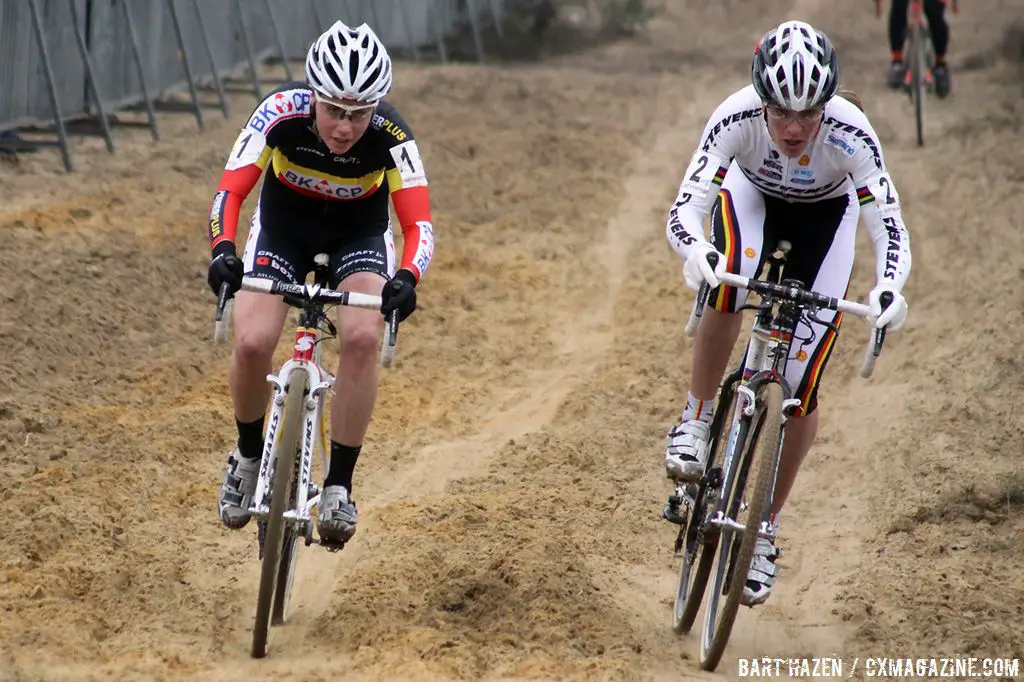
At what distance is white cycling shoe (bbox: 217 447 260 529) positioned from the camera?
5781 mm

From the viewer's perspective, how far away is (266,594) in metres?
5.30

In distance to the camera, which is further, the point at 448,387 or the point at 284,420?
the point at 448,387

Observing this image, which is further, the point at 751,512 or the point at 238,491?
the point at 238,491

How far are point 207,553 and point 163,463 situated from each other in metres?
1.16

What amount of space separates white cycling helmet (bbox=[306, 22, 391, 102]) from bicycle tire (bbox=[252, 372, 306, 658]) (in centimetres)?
121

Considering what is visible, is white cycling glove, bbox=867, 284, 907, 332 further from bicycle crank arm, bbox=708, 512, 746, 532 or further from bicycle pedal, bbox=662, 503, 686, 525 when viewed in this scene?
bicycle pedal, bbox=662, 503, 686, 525

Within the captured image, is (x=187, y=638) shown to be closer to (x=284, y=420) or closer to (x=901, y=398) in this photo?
(x=284, y=420)

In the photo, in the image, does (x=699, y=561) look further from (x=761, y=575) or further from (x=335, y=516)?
(x=335, y=516)

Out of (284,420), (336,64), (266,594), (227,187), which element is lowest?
(266,594)

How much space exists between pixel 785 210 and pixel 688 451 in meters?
1.15

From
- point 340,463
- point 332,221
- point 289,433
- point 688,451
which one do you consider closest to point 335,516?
point 340,463

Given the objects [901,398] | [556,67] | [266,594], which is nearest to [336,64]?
[266,594]

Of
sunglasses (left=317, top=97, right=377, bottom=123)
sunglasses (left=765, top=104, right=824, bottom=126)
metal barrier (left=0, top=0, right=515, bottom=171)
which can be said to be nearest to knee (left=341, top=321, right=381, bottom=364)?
sunglasses (left=317, top=97, right=377, bottom=123)

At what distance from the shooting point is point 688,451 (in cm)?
598
